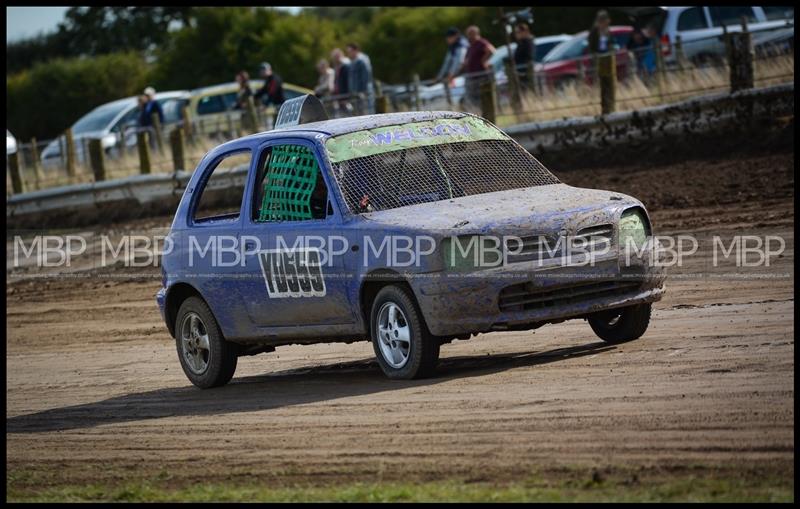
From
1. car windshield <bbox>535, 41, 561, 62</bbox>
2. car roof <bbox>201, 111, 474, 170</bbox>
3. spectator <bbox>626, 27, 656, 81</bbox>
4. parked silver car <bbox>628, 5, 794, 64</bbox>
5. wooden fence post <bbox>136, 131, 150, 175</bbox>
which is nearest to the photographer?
car roof <bbox>201, 111, 474, 170</bbox>

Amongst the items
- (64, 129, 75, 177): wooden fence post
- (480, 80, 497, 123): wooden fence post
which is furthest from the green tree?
(480, 80, 497, 123): wooden fence post

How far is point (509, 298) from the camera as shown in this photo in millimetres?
9352

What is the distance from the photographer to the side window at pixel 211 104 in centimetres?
3325

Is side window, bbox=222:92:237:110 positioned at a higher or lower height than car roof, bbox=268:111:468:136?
lower

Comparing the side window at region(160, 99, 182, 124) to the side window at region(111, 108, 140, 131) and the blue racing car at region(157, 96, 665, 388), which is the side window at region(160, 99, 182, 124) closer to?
the side window at region(111, 108, 140, 131)

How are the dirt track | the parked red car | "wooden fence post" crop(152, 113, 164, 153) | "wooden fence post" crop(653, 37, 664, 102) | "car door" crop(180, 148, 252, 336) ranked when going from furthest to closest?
"wooden fence post" crop(152, 113, 164, 153)
the parked red car
"wooden fence post" crop(653, 37, 664, 102)
"car door" crop(180, 148, 252, 336)
the dirt track

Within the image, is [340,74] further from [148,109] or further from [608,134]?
[608,134]

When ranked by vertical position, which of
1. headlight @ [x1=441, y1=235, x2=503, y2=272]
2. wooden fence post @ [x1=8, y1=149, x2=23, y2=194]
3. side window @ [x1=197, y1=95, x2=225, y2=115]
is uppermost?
headlight @ [x1=441, y1=235, x2=503, y2=272]

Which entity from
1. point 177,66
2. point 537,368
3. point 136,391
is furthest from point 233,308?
point 177,66

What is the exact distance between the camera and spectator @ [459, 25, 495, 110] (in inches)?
933

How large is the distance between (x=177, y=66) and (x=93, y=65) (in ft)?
12.5

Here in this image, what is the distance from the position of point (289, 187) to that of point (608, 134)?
38.3 feet

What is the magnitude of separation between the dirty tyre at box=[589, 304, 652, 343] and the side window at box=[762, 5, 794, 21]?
54.8ft

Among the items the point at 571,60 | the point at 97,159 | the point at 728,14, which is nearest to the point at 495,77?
the point at 571,60
